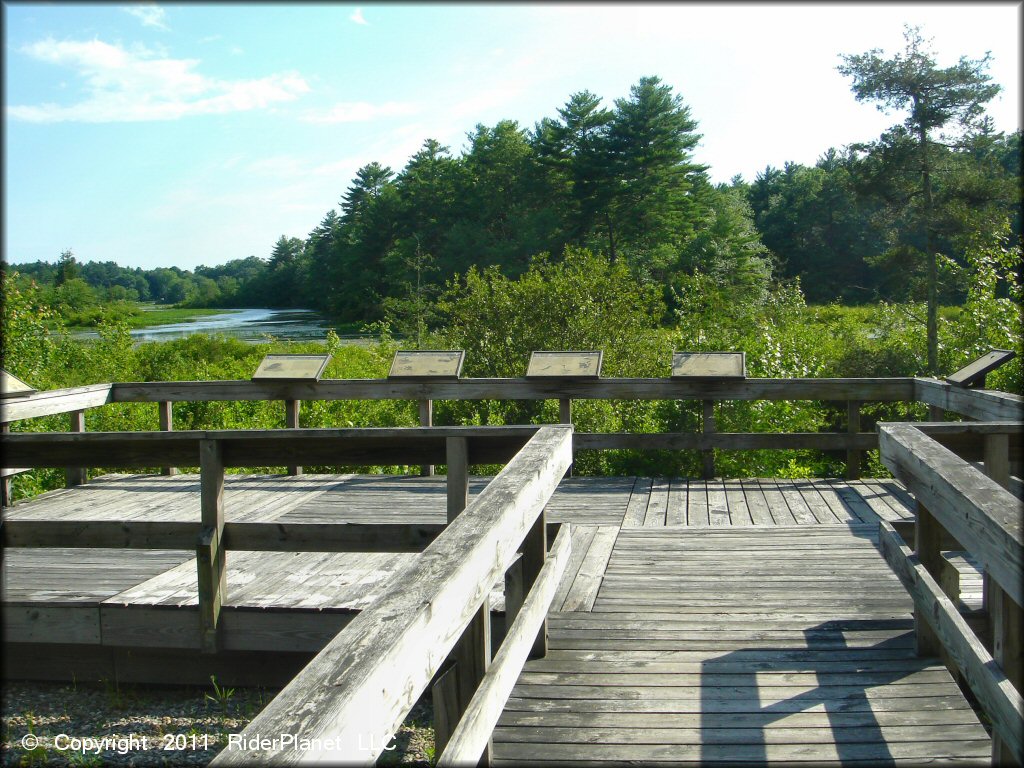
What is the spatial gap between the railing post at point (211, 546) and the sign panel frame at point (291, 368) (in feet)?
12.6

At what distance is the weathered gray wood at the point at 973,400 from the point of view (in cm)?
522

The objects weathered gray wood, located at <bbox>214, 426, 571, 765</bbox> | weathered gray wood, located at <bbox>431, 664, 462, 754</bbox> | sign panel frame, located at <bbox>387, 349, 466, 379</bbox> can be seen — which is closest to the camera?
weathered gray wood, located at <bbox>214, 426, 571, 765</bbox>

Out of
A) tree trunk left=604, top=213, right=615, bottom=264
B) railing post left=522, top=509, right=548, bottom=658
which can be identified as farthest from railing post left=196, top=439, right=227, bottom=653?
tree trunk left=604, top=213, right=615, bottom=264

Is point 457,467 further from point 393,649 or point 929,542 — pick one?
point 393,649

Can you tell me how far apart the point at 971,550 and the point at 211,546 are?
3.01 meters

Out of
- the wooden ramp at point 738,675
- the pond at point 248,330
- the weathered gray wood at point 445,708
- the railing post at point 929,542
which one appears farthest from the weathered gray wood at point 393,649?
the pond at point 248,330

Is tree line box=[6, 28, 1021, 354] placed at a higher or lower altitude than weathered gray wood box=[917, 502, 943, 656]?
higher

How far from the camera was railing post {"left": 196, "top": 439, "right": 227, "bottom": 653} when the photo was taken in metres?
3.87

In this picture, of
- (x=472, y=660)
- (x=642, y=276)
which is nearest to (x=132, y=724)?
(x=472, y=660)

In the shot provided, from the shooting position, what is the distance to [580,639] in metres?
3.87

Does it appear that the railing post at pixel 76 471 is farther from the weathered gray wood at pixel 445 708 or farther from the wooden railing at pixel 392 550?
the weathered gray wood at pixel 445 708

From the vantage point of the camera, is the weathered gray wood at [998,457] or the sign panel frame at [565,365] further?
the sign panel frame at [565,365]

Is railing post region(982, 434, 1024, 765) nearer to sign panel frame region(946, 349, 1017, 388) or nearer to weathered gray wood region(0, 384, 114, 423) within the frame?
sign panel frame region(946, 349, 1017, 388)

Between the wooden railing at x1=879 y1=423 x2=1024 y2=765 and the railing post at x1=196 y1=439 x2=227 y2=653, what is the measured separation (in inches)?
108
